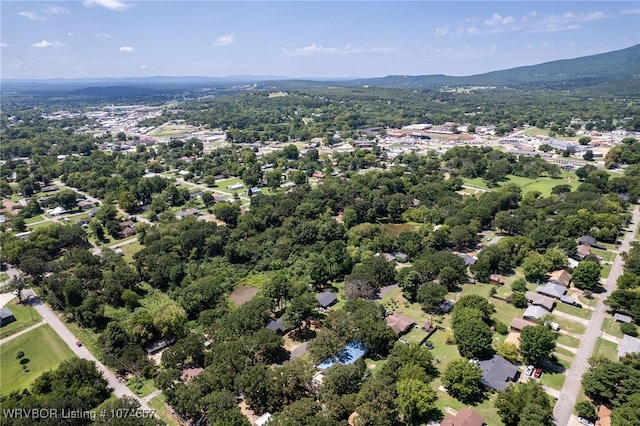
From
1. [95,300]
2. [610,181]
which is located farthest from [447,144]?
[95,300]

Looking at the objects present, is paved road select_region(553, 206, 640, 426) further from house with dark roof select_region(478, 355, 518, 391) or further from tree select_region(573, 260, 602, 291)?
house with dark roof select_region(478, 355, 518, 391)

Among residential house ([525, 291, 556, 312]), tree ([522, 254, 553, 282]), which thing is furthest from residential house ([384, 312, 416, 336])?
tree ([522, 254, 553, 282])

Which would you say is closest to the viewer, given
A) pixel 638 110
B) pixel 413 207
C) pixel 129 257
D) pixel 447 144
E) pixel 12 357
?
pixel 12 357

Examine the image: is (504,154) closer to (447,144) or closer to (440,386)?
(447,144)

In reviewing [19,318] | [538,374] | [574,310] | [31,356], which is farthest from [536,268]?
[19,318]

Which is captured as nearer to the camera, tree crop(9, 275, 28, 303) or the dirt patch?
tree crop(9, 275, 28, 303)

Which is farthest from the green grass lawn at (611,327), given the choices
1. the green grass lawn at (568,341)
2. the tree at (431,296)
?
the tree at (431,296)
